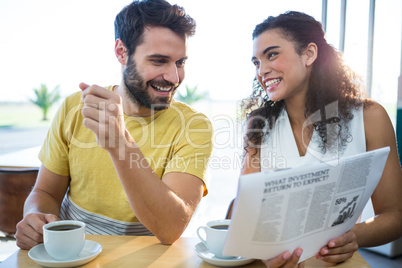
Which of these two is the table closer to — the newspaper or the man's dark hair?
the newspaper

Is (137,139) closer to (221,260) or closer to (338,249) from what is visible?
(221,260)

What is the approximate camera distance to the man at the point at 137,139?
1202mm

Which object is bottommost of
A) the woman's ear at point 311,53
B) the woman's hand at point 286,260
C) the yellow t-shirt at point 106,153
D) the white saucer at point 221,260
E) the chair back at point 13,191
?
the chair back at point 13,191

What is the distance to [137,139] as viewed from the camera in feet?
4.20

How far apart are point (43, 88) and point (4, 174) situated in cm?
959

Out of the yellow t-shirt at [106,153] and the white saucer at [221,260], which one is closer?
the white saucer at [221,260]

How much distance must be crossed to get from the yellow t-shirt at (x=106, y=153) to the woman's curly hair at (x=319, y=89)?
0.34 metres

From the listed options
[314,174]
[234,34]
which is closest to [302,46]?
[314,174]

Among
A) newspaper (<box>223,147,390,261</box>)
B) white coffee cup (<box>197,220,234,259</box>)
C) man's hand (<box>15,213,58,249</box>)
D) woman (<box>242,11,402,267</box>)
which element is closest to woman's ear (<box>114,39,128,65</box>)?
woman (<box>242,11,402,267</box>)

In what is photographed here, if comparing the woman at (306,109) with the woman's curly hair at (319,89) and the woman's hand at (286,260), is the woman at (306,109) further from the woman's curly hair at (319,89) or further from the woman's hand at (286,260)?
the woman's hand at (286,260)

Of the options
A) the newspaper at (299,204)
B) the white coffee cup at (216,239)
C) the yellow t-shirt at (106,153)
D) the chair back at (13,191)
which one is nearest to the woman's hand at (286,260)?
the newspaper at (299,204)

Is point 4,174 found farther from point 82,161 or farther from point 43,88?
point 43,88

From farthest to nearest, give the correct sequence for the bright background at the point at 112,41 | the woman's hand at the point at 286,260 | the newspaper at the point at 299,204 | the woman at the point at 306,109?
the bright background at the point at 112,41, the woman at the point at 306,109, the woman's hand at the point at 286,260, the newspaper at the point at 299,204

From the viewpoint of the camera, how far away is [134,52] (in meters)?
1.32
